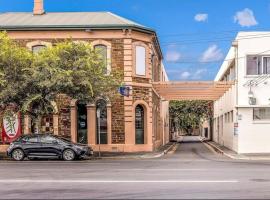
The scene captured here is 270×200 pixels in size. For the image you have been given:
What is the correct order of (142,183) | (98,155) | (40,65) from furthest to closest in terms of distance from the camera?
(98,155) < (40,65) < (142,183)

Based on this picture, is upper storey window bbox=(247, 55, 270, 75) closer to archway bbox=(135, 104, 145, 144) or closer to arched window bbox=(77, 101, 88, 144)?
archway bbox=(135, 104, 145, 144)

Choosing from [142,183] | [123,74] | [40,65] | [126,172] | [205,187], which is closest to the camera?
[205,187]

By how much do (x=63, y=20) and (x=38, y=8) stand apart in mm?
3288

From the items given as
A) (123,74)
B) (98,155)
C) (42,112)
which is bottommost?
(98,155)

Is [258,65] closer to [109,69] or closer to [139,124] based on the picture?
[139,124]

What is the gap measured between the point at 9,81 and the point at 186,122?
202 ft

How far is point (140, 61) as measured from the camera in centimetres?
3541

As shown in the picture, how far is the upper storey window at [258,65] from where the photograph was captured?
1338 inches

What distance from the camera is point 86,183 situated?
48.9 feet

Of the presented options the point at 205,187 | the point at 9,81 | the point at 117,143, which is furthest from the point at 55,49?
the point at 205,187

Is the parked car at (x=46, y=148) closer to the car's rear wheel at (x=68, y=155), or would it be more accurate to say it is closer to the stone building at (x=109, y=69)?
the car's rear wheel at (x=68, y=155)

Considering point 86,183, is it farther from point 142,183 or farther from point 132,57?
point 132,57

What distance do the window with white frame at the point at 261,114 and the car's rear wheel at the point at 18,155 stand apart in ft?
47.0

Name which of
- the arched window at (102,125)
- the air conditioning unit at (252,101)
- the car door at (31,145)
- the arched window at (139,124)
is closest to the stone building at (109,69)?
the arched window at (102,125)
